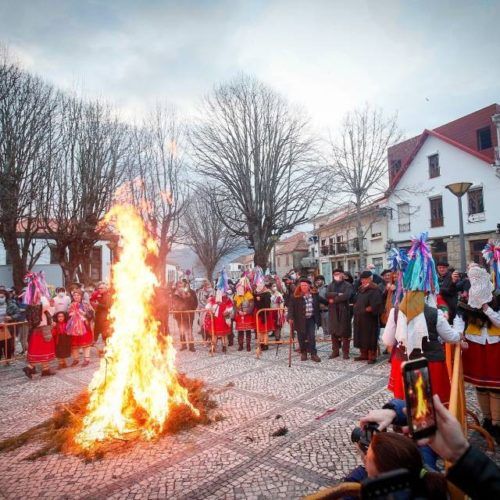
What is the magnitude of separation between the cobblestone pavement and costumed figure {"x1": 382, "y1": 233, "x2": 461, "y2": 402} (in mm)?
1226

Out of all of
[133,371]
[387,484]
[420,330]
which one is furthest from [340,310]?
[387,484]

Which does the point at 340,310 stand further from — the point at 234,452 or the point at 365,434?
the point at 365,434

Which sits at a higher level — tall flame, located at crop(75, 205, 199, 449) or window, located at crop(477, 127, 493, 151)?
window, located at crop(477, 127, 493, 151)

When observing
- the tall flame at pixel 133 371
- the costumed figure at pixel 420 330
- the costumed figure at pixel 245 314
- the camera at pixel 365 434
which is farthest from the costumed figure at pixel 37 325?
the camera at pixel 365 434

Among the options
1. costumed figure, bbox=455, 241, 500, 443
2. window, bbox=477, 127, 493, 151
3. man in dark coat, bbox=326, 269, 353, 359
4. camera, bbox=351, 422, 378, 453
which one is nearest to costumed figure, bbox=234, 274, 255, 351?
man in dark coat, bbox=326, 269, 353, 359

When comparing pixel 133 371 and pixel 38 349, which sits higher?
pixel 133 371

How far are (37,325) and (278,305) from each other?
6940 mm

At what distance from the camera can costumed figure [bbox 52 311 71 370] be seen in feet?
30.6

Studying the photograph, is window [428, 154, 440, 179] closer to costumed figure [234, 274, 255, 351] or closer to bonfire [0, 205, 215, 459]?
costumed figure [234, 274, 255, 351]

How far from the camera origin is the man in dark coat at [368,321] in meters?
8.35

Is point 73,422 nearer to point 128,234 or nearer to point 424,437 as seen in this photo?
point 128,234

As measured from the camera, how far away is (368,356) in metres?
8.38

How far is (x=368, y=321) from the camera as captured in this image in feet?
27.5

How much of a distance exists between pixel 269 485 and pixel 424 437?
2.70 metres
